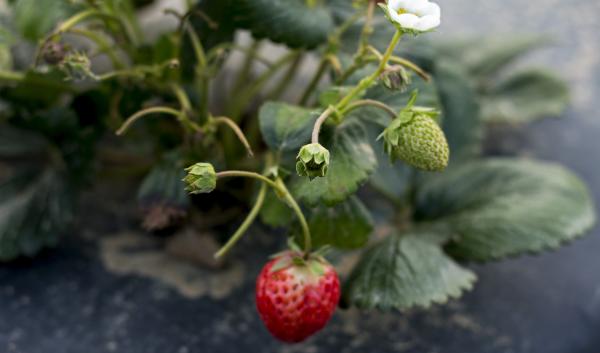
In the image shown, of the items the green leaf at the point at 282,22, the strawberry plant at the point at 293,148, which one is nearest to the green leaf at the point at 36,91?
the strawberry plant at the point at 293,148

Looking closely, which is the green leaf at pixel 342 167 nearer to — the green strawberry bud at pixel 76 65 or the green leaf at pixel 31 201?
the green strawberry bud at pixel 76 65

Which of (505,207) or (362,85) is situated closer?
(362,85)

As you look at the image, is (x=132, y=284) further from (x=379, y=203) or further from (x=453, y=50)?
(x=453, y=50)

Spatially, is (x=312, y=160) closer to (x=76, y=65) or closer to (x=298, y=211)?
(x=298, y=211)

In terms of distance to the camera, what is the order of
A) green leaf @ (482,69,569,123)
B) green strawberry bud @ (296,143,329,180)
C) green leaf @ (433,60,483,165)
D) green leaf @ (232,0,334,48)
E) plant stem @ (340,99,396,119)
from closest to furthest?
green strawberry bud @ (296,143,329,180)
plant stem @ (340,99,396,119)
green leaf @ (232,0,334,48)
green leaf @ (433,60,483,165)
green leaf @ (482,69,569,123)

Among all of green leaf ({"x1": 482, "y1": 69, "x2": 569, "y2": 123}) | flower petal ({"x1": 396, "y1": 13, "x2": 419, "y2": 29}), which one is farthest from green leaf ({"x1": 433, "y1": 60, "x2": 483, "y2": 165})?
flower petal ({"x1": 396, "y1": 13, "x2": 419, "y2": 29})

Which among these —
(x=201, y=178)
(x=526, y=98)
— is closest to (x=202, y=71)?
(x=201, y=178)

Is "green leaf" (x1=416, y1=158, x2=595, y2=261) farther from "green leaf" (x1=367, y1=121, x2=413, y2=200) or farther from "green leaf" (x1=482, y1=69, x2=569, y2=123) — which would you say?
"green leaf" (x1=482, y1=69, x2=569, y2=123)

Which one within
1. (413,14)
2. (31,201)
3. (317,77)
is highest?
(413,14)

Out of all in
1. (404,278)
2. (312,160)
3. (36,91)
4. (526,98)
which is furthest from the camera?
(526,98)
